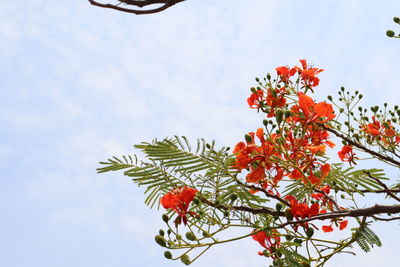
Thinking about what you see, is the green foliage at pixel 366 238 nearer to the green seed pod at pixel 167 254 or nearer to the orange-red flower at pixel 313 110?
the orange-red flower at pixel 313 110

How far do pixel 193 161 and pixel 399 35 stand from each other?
1935 mm

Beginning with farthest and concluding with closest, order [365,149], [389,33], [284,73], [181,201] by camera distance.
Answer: [284,73] < [365,149] < [389,33] < [181,201]

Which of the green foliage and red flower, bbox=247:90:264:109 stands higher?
red flower, bbox=247:90:264:109

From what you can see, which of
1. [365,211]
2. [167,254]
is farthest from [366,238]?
[167,254]

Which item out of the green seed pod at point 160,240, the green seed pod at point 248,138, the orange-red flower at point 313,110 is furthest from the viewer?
the orange-red flower at point 313,110

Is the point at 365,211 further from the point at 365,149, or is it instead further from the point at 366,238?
the point at 365,149

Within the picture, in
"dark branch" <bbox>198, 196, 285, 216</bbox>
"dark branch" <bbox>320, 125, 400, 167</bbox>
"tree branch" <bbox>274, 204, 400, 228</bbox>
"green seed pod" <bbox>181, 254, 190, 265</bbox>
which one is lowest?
"green seed pod" <bbox>181, 254, 190, 265</bbox>

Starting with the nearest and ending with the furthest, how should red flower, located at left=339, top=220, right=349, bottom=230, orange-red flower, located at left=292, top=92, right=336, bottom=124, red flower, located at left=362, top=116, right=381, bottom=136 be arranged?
orange-red flower, located at left=292, top=92, right=336, bottom=124 < red flower, located at left=339, top=220, right=349, bottom=230 < red flower, located at left=362, top=116, right=381, bottom=136

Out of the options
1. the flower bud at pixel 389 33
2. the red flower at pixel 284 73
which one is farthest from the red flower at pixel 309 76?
the flower bud at pixel 389 33

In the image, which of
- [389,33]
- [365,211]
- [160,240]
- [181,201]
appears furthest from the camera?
[389,33]

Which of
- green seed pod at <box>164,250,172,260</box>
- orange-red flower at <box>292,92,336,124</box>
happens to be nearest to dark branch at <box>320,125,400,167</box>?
orange-red flower at <box>292,92,336,124</box>

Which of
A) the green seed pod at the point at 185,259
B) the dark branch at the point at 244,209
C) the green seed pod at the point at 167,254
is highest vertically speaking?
the dark branch at the point at 244,209

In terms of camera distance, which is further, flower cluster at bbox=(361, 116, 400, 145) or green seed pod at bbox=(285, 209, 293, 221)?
flower cluster at bbox=(361, 116, 400, 145)

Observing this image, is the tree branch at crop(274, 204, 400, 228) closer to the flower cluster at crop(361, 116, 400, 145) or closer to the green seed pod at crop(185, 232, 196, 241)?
the green seed pod at crop(185, 232, 196, 241)
